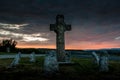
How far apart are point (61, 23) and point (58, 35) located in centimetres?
130

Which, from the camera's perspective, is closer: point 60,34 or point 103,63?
point 103,63

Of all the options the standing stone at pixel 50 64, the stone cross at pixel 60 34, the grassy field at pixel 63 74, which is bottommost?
the grassy field at pixel 63 74

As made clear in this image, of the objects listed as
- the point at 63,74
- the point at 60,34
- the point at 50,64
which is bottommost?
the point at 63,74

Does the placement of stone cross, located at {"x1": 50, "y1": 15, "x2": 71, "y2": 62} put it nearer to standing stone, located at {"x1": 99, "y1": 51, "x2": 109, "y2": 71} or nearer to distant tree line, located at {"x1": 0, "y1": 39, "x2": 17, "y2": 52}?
standing stone, located at {"x1": 99, "y1": 51, "x2": 109, "y2": 71}

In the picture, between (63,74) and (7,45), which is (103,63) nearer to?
(63,74)

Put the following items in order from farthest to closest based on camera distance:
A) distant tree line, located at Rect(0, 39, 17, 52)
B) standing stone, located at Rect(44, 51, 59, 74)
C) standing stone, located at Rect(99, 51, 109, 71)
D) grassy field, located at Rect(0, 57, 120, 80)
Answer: distant tree line, located at Rect(0, 39, 17, 52)
standing stone, located at Rect(99, 51, 109, 71)
standing stone, located at Rect(44, 51, 59, 74)
grassy field, located at Rect(0, 57, 120, 80)

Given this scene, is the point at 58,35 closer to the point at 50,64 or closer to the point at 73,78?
the point at 50,64

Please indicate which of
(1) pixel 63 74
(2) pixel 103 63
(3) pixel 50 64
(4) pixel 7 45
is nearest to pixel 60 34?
(2) pixel 103 63

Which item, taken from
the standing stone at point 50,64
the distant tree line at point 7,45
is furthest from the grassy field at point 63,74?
the distant tree line at point 7,45

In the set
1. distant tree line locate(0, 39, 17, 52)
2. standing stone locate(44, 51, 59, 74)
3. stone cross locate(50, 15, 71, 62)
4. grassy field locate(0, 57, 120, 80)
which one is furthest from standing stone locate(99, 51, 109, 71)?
distant tree line locate(0, 39, 17, 52)

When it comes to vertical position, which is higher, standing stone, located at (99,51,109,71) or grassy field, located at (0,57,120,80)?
standing stone, located at (99,51,109,71)

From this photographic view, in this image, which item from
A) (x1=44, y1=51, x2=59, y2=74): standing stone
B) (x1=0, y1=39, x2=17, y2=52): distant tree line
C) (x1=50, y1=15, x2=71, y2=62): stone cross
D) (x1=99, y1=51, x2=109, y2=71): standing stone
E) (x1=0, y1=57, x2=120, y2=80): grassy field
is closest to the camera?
(x1=0, y1=57, x2=120, y2=80): grassy field

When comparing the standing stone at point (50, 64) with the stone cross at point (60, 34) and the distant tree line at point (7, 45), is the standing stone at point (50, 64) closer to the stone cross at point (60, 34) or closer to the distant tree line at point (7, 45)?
the stone cross at point (60, 34)

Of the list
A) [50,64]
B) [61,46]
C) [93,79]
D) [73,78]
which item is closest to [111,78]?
[93,79]
